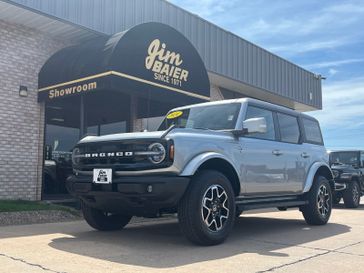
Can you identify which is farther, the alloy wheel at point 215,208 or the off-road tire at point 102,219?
the off-road tire at point 102,219

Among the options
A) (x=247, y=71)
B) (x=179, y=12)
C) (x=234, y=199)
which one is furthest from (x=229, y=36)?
(x=234, y=199)

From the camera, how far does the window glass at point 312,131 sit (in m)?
8.23

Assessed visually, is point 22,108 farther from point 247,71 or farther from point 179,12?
point 247,71

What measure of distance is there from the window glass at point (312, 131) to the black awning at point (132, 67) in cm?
363

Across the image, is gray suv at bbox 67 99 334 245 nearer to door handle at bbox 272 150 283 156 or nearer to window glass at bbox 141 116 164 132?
door handle at bbox 272 150 283 156

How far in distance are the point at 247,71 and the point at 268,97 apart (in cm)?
312

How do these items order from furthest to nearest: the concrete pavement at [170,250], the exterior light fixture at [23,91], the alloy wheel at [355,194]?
the alloy wheel at [355,194], the exterior light fixture at [23,91], the concrete pavement at [170,250]

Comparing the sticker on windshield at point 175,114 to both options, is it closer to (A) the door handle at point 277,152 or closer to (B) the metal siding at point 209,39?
(A) the door handle at point 277,152

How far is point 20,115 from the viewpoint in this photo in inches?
412

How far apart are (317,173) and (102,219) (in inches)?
159

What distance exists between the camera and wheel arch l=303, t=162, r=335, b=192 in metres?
7.67

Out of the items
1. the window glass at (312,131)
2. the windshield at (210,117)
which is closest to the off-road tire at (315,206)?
the window glass at (312,131)

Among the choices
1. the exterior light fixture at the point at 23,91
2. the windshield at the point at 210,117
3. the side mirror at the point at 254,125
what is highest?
the exterior light fixture at the point at 23,91

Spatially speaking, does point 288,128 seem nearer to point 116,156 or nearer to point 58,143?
point 116,156
